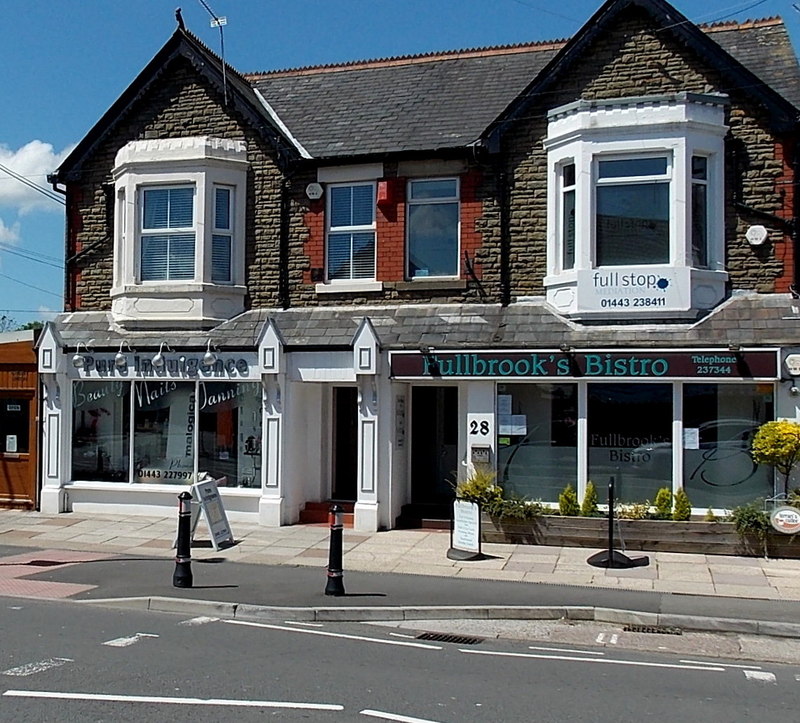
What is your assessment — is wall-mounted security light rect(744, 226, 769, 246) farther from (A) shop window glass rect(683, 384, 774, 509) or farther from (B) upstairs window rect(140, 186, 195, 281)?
(B) upstairs window rect(140, 186, 195, 281)

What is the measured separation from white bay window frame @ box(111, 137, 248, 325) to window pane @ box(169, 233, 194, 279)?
12 cm

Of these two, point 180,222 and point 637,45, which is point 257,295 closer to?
point 180,222

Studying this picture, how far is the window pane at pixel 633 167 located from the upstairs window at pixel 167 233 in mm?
7333

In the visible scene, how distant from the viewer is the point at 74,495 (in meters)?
17.2

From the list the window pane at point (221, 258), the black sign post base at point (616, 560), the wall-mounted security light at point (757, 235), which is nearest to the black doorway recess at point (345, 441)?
the window pane at point (221, 258)

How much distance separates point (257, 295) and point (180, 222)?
1944mm

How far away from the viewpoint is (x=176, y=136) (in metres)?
17.3

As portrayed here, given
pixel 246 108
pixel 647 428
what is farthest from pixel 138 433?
pixel 647 428

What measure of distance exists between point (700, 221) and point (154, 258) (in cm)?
957

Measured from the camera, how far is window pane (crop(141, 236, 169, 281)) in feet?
56.2

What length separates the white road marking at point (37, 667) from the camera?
23.7 ft

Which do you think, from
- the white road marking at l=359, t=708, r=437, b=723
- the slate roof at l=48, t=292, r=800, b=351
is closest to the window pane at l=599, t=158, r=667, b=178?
the slate roof at l=48, t=292, r=800, b=351

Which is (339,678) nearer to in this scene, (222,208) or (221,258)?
(221,258)

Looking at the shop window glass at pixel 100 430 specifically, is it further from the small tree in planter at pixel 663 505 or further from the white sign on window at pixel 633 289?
the small tree in planter at pixel 663 505
